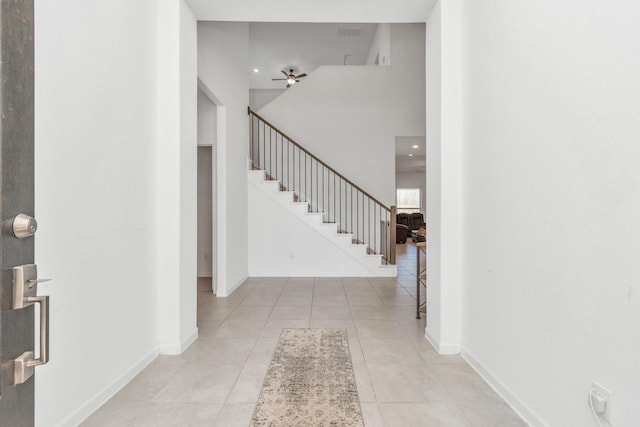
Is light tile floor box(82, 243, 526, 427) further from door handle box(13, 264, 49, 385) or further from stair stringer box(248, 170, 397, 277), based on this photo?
stair stringer box(248, 170, 397, 277)

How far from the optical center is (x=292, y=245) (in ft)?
20.4

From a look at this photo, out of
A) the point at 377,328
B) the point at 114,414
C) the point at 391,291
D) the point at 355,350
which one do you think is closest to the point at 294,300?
the point at 377,328

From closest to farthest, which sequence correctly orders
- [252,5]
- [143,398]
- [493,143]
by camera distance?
[143,398]
[493,143]
[252,5]

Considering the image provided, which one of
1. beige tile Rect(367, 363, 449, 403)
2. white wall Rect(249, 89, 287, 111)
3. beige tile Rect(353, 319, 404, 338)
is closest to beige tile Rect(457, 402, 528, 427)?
beige tile Rect(367, 363, 449, 403)

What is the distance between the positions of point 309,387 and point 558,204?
1.86 metres

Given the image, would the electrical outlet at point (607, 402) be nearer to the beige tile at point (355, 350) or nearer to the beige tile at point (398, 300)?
the beige tile at point (355, 350)

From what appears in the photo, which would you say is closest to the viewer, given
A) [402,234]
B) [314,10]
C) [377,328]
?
[314,10]

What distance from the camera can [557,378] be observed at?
5.45 feet

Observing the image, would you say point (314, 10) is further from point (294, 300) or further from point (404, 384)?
point (294, 300)

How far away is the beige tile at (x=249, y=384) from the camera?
216cm

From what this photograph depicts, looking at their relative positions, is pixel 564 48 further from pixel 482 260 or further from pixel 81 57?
pixel 81 57

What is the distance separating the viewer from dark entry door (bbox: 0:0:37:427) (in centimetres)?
78

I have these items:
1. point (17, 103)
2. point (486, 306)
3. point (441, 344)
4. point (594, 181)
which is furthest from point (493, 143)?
point (17, 103)

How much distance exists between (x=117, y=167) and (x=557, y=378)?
2.86 m
